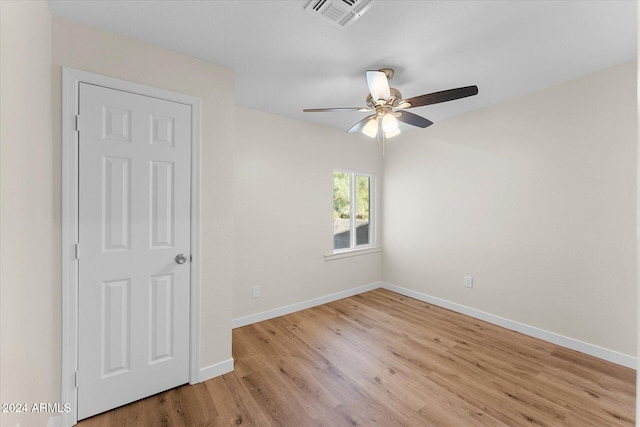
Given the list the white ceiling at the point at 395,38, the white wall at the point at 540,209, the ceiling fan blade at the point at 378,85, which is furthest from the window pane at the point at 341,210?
the ceiling fan blade at the point at 378,85

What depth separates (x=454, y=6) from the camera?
1539 millimetres

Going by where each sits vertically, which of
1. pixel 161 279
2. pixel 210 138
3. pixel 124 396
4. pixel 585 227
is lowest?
pixel 124 396

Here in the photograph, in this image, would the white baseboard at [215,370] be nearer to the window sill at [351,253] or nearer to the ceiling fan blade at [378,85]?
the window sill at [351,253]

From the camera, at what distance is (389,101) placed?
2.16 metres

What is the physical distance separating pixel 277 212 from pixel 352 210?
1306 millimetres

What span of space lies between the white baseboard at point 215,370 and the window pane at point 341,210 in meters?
2.13

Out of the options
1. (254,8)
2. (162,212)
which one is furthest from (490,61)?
Result: (162,212)

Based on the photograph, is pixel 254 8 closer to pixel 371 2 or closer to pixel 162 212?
pixel 371 2

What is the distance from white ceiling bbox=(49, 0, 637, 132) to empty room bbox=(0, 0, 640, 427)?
16 millimetres

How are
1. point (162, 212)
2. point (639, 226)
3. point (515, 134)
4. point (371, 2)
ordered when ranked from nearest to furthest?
point (639, 226) < point (371, 2) < point (162, 212) < point (515, 134)

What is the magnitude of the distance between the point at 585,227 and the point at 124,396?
388 cm

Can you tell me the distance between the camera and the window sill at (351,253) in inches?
148

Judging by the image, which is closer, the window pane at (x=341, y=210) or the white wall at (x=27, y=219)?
the white wall at (x=27, y=219)

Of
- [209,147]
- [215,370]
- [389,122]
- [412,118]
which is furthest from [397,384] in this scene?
[209,147]
